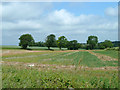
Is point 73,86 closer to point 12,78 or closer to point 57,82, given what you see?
point 57,82

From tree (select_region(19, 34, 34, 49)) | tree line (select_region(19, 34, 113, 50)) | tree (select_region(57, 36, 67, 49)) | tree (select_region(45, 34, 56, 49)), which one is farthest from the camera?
tree (select_region(57, 36, 67, 49))

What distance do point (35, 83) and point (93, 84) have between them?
268 cm

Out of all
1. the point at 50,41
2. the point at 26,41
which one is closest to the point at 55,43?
the point at 50,41

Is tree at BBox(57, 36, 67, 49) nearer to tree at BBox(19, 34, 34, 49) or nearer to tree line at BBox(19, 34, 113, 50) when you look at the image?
tree line at BBox(19, 34, 113, 50)

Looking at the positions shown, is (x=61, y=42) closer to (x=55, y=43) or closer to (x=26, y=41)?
(x=55, y=43)

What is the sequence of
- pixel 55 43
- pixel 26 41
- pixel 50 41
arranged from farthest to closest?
pixel 55 43 < pixel 50 41 < pixel 26 41

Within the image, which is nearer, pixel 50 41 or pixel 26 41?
pixel 26 41

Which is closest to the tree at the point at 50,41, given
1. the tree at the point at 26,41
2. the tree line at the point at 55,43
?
the tree line at the point at 55,43

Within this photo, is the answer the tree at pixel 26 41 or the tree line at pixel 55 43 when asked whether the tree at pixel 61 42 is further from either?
the tree at pixel 26 41

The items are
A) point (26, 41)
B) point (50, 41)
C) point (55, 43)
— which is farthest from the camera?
point (55, 43)

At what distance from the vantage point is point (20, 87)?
22.0ft

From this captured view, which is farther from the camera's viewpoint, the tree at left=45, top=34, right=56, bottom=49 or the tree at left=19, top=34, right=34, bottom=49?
the tree at left=45, top=34, right=56, bottom=49

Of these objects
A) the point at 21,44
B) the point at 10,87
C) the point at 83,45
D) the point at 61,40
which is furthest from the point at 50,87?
the point at 61,40

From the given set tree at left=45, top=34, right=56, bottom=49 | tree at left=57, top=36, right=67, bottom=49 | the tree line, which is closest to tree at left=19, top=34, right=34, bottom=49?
the tree line
